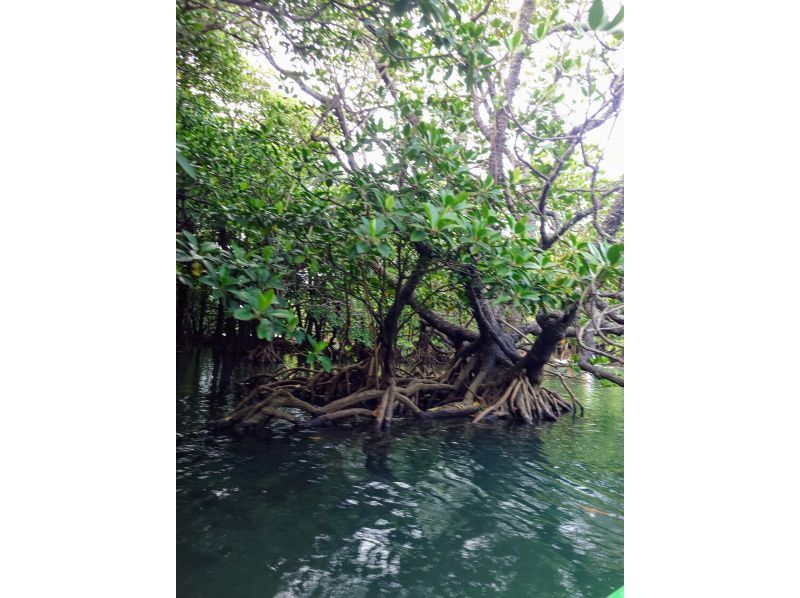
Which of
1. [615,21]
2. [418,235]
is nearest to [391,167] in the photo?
[418,235]

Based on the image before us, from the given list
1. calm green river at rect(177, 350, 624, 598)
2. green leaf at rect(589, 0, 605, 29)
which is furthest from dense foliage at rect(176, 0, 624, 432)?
calm green river at rect(177, 350, 624, 598)

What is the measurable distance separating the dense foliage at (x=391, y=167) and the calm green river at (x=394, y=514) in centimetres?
75

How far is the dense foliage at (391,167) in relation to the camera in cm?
209

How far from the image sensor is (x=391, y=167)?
286 cm

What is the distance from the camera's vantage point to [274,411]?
372cm

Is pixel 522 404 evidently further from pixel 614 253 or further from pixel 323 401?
pixel 614 253

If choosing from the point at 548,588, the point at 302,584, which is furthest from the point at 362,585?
the point at 548,588

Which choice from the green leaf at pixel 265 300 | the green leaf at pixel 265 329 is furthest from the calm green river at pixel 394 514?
the green leaf at pixel 265 300

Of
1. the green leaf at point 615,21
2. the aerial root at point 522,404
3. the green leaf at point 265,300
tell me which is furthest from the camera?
the aerial root at point 522,404

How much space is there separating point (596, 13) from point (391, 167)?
1336mm

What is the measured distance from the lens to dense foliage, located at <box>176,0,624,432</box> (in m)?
2.09

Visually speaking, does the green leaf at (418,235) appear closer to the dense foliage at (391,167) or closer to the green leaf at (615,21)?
the dense foliage at (391,167)

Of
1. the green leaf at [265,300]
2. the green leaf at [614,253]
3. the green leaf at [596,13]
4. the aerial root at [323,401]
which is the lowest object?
the aerial root at [323,401]
